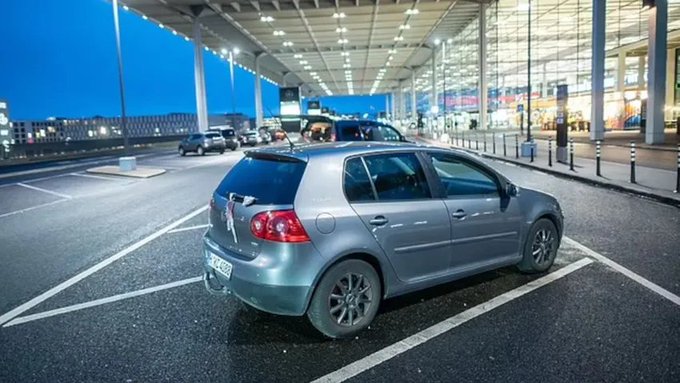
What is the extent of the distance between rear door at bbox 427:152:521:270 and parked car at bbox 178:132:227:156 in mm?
33776

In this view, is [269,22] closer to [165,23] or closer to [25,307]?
[165,23]

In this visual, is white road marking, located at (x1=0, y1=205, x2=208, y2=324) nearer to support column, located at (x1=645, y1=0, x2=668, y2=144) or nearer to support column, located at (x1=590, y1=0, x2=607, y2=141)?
support column, located at (x1=645, y1=0, x2=668, y2=144)

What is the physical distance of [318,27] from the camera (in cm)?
4503

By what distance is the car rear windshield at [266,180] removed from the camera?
14.2 feet

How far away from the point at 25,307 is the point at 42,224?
6.12 m

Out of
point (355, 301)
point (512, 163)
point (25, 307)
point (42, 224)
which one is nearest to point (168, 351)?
point (355, 301)

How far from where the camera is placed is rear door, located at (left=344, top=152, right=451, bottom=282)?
14.7 ft

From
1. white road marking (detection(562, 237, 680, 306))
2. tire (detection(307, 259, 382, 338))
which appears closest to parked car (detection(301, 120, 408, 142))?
white road marking (detection(562, 237, 680, 306))

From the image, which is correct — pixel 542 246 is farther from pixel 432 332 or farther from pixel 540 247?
pixel 432 332

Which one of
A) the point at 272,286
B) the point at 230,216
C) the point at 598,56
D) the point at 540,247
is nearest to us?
the point at 272,286

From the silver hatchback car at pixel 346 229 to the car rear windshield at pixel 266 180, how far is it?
0.04ft

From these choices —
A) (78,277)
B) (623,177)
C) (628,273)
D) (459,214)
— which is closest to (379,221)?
(459,214)

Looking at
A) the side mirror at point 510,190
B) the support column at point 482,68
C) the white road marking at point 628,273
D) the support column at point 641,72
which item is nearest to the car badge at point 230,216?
the side mirror at point 510,190

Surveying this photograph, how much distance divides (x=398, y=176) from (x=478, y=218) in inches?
38.4
